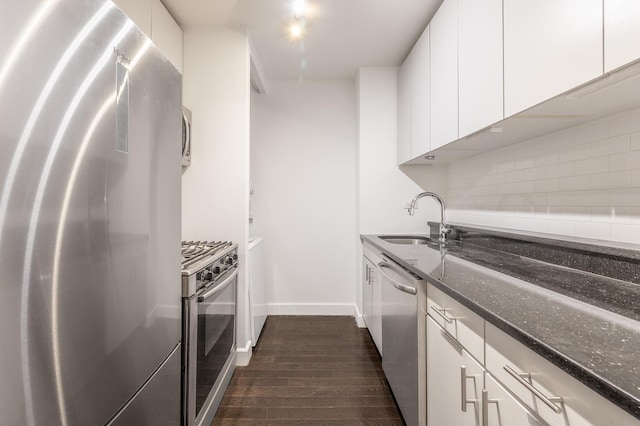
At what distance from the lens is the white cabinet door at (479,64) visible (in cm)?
134

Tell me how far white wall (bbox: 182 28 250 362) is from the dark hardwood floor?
0.34m

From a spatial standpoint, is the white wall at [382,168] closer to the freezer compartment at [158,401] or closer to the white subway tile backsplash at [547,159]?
the white subway tile backsplash at [547,159]

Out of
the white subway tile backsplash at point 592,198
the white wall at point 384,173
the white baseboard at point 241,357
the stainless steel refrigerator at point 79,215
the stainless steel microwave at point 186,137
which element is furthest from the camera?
the white wall at point 384,173

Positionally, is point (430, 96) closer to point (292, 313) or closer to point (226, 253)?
point (226, 253)

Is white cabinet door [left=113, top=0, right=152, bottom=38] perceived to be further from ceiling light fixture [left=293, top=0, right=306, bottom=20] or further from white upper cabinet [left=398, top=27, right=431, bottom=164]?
white upper cabinet [left=398, top=27, right=431, bottom=164]

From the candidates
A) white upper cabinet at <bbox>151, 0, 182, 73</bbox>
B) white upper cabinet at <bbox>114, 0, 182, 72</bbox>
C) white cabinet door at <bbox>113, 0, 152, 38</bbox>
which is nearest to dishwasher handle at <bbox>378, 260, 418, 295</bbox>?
white upper cabinet at <bbox>114, 0, 182, 72</bbox>

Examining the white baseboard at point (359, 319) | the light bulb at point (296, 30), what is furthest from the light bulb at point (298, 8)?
the white baseboard at point (359, 319)

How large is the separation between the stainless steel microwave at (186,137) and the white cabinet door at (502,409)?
2.14m

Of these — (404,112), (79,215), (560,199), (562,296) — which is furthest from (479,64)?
(79,215)

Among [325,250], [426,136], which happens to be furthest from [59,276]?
[325,250]

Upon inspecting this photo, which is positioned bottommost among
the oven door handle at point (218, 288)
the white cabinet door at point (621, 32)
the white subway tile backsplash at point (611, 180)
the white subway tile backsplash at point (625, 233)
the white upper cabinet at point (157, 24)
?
the oven door handle at point (218, 288)

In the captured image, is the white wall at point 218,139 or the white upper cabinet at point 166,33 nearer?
the white upper cabinet at point 166,33

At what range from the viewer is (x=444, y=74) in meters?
1.89

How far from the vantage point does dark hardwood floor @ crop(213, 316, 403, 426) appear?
5.79ft
